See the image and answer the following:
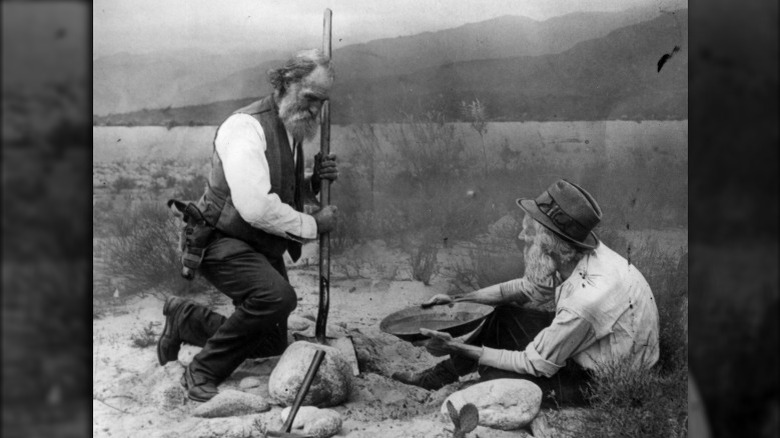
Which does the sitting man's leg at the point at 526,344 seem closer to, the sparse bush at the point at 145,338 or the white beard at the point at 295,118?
the white beard at the point at 295,118

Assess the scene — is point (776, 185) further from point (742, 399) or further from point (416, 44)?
point (416, 44)

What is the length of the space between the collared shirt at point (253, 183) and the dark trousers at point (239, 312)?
179mm

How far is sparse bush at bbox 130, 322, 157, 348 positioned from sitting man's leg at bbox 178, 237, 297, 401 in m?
0.28

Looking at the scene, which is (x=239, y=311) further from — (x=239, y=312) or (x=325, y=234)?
(x=325, y=234)

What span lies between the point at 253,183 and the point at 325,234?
0.49 m

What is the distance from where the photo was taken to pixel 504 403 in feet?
17.5

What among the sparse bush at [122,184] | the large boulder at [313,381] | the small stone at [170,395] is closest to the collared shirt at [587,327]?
the large boulder at [313,381]

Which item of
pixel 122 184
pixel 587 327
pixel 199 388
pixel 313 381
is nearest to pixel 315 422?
pixel 313 381

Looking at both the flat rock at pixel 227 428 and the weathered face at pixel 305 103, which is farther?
the weathered face at pixel 305 103

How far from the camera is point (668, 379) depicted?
5.55 meters

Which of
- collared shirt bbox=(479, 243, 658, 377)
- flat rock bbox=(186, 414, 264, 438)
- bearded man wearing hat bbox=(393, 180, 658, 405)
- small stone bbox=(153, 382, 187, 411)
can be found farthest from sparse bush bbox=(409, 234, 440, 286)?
small stone bbox=(153, 382, 187, 411)

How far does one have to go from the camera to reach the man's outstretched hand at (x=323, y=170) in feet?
17.9

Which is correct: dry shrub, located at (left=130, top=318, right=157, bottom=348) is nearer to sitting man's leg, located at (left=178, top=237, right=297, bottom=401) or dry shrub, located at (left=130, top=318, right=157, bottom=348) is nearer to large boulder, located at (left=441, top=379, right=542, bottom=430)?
sitting man's leg, located at (left=178, top=237, right=297, bottom=401)

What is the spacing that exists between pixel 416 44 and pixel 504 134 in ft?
2.28
